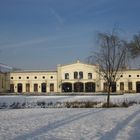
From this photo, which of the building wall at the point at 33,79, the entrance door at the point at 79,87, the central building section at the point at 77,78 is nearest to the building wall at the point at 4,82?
the building wall at the point at 33,79

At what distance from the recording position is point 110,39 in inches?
1137

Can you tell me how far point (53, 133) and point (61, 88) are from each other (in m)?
72.4

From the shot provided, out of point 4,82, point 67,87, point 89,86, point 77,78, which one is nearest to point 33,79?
point 4,82

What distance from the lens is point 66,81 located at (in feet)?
276

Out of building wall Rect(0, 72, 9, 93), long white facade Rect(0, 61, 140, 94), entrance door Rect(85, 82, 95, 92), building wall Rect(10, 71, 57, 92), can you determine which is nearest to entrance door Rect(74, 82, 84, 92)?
long white facade Rect(0, 61, 140, 94)

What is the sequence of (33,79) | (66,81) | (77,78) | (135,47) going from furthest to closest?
(33,79) < (66,81) < (77,78) < (135,47)

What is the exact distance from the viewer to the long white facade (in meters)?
82.0

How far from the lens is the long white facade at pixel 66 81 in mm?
82000

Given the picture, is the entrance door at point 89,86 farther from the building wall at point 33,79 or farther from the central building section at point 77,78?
the building wall at point 33,79

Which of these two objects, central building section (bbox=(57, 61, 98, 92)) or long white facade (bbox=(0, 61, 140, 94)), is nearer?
long white facade (bbox=(0, 61, 140, 94))

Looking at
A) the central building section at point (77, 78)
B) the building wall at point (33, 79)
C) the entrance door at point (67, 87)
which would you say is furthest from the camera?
the building wall at point (33, 79)

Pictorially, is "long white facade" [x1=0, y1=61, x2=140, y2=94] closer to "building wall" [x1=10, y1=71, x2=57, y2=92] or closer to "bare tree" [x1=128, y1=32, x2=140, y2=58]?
"building wall" [x1=10, y1=71, x2=57, y2=92]

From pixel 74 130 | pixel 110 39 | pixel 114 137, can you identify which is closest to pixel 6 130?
pixel 74 130

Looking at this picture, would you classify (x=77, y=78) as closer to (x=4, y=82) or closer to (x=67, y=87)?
(x=67, y=87)
